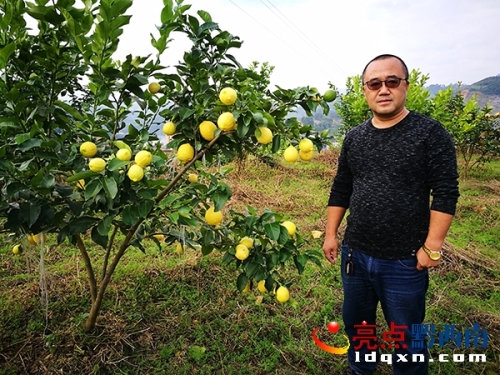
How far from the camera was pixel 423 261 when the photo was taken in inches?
51.0

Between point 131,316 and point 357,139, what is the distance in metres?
1.73

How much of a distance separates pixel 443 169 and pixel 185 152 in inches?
38.3

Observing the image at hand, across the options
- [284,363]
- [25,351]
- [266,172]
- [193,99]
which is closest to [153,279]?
[25,351]

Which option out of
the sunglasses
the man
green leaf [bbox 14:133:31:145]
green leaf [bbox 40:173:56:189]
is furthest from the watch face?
green leaf [bbox 14:133:31:145]

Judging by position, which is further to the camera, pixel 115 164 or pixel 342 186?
pixel 342 186

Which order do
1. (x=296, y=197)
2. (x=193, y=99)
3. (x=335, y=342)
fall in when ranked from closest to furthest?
(x=193, y=99) → (x=335, y=342) → (x=296, y=197)

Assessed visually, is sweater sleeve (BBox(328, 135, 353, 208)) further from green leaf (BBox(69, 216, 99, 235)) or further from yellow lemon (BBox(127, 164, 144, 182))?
green leaf (BBox(69, 216, 99, 235))

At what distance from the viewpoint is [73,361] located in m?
1.72

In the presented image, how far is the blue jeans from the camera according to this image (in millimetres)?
1351

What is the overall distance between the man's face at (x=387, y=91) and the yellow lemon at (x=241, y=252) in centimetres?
78

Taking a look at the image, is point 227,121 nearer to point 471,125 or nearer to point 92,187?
point 92,187

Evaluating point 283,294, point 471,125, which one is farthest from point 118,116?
point 471,125

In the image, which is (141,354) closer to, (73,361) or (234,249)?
(73,361)

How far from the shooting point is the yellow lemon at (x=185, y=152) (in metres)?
1.21
